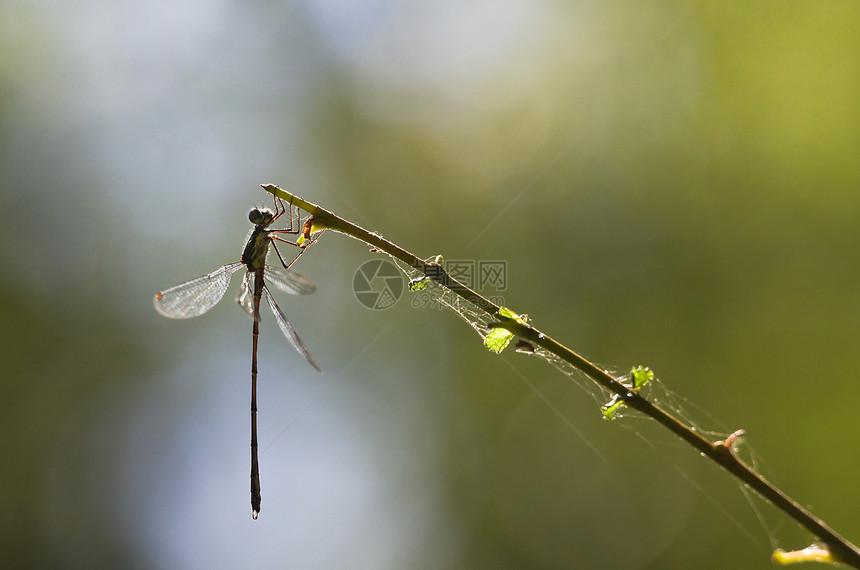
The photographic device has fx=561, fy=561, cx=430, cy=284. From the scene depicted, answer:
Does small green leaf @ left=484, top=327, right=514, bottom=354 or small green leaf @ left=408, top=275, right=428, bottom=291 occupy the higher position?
small green leaf @ left=408, top=275, right=428, bottom=291

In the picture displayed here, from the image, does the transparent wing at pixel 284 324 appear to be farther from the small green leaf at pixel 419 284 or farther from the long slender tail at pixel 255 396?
the small green leaf at pixel 419 284

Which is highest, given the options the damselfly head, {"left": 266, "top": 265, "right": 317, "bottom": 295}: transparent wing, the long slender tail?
the damselfly head

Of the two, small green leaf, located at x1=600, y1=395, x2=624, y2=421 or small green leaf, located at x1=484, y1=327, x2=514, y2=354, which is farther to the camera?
small green leaf, located at x1=484, y1=327, x2=514, y2=354

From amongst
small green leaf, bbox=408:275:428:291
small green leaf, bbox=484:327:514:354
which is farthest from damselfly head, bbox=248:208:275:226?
small green leaf, bbox=484:327:514:354

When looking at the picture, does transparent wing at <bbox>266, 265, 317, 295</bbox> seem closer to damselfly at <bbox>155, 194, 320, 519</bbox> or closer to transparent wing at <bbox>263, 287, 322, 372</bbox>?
damselfly at <bbox>155, 194, 320, 519</bbox>

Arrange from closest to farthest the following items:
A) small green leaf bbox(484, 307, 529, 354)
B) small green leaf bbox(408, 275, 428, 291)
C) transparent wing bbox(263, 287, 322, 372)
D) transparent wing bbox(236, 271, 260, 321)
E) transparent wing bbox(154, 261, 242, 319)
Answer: small green leaf bbox(484, 307, 529, 354) < small green leaf bbox(408, 275, 428, 291) < transparent wing bbox(154, 261, 242, 319) < transparent wing bbox(263, 287, 322, 372) < transparent wing bbox(236, 271, 260, 321)

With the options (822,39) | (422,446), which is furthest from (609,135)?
(422,446)

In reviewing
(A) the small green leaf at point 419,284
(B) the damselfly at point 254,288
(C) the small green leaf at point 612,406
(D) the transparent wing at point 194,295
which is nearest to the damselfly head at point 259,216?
(B) the damselfly at point 254,288
